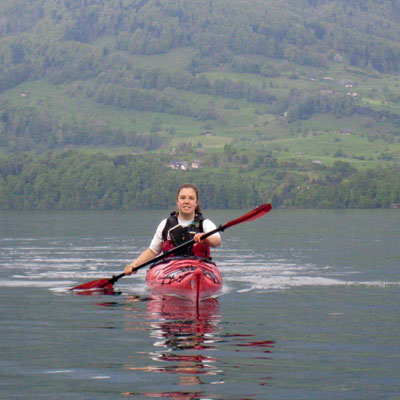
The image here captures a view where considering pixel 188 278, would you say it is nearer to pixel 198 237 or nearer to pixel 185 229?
pixel 198 237

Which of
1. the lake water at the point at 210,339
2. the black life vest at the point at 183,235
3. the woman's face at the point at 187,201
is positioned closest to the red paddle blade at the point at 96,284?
the lake water at the point at 210,339

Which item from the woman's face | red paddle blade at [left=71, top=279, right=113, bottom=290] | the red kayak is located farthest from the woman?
red paddle blade at [left=71, top=279, right=113, bottom=290]

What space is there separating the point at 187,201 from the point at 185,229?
91 cm

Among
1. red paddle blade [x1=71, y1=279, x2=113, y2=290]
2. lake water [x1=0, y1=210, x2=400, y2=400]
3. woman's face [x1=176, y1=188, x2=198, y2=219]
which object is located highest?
woman's face [x1=176, y1=188, x2=198, y2=219]

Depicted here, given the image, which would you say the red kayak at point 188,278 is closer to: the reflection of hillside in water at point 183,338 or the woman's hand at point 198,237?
the reflection of hillside in water at point 183,338

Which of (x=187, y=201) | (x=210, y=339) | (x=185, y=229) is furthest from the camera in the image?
(x=185, y=229)

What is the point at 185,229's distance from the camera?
2461 cm

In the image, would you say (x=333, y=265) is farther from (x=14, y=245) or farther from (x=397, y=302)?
(x=14, y=245)

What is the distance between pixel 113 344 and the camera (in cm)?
1688

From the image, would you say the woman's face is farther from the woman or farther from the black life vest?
the black life vest

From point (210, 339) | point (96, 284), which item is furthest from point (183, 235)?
point (210, 339)

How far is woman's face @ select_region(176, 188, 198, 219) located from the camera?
23.8m

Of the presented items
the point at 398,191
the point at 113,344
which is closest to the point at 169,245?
the point at 113,344

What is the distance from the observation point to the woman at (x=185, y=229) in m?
24.0
